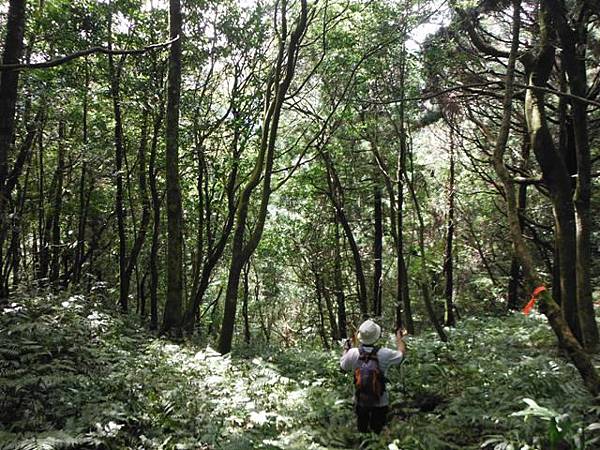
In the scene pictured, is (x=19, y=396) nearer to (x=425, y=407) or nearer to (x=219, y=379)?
(x=219, y=379)

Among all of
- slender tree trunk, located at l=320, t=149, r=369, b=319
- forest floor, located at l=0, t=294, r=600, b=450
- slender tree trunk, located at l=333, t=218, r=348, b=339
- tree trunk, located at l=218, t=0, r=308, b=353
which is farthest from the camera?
slender tree trunk, located at l=333, t=218, r=348, b=339

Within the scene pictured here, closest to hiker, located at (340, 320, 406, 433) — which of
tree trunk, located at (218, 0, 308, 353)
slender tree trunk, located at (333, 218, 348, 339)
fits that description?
tree trunk, located at (218, 0, 308, 353)

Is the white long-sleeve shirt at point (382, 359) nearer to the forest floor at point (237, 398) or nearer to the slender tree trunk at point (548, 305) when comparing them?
the forest floor at point (237, 398)

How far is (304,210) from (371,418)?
16.2 metres

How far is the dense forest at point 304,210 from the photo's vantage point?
5863 millimetres

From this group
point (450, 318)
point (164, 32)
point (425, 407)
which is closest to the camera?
point (425, 407)

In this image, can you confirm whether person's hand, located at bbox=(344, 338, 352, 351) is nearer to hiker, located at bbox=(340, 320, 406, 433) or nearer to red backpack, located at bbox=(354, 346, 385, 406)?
hiker, located at bbox=(340, 320, 406, 433)

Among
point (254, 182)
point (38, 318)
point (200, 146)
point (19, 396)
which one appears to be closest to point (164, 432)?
point (19, 396)

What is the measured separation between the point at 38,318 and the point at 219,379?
337cm

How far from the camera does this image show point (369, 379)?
5.89m

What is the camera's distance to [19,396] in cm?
552

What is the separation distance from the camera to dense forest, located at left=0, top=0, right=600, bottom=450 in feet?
19.2

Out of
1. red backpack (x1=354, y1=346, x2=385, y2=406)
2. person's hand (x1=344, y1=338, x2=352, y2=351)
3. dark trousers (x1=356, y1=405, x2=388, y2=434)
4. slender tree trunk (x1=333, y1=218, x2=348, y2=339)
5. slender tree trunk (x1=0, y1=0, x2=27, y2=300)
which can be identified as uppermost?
slender tree trunk (x1=0, y1=0, x2=27, y2=300)

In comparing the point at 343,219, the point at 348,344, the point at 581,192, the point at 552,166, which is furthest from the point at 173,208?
the point at 581,192
